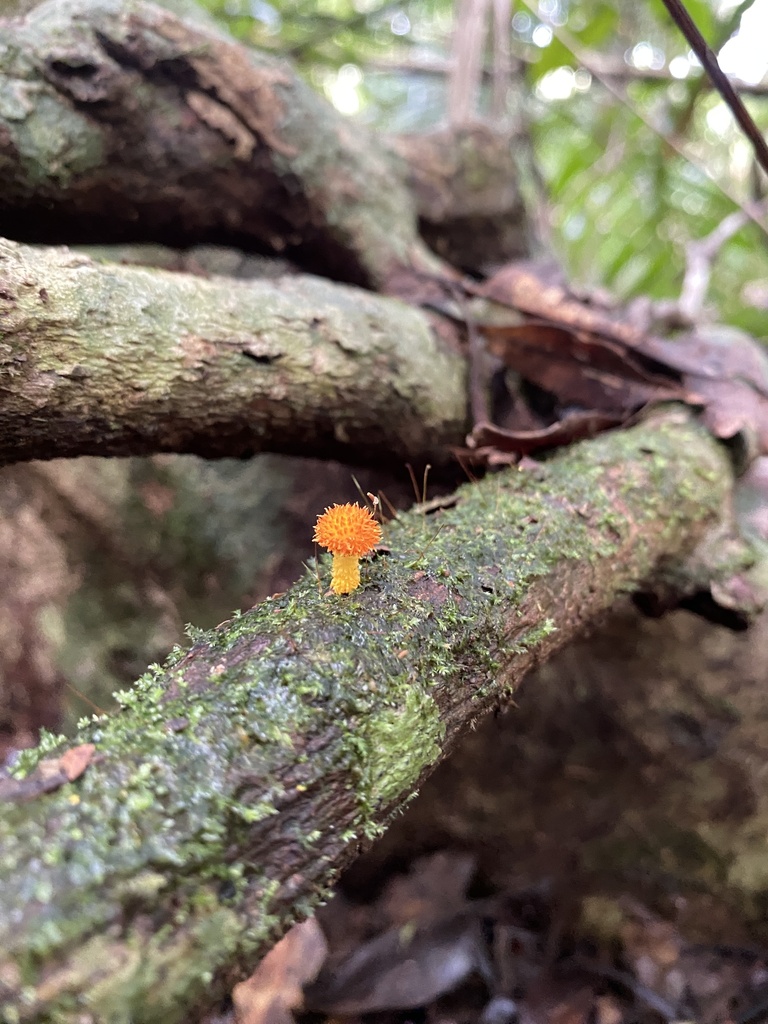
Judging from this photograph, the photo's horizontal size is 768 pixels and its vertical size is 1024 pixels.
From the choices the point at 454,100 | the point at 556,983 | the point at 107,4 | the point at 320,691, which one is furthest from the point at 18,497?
the point at 454,100

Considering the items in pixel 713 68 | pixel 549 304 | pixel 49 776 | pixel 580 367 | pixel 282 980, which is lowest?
pixel 282 980

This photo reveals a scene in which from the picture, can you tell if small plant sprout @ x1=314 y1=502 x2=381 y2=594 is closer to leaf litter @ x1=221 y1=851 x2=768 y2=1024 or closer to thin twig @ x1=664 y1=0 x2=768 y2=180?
leaf litter @ x1=221 y1=851 x2=768 y2=1024

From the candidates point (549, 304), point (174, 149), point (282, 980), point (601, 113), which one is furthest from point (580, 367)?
point (601, 113)

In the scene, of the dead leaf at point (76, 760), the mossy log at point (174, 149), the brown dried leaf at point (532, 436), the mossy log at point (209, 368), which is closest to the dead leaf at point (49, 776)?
the dead leaf at point (76, 760)

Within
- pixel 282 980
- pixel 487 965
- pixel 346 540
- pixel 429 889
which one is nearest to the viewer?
pixel 346 540

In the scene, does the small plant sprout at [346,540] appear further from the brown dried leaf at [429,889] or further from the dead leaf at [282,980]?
the brown dried leaf at [429,889]

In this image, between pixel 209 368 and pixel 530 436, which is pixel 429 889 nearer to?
pixel 530 436
